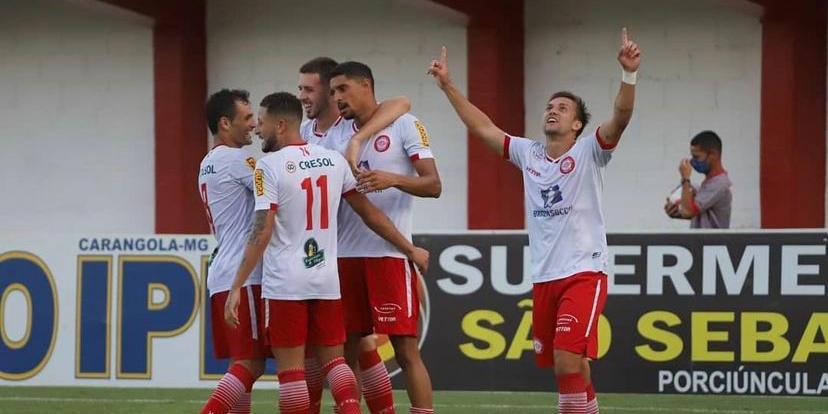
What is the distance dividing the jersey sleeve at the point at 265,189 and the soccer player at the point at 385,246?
2.02ft

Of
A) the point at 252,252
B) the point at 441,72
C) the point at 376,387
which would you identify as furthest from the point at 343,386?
the point at 441,72

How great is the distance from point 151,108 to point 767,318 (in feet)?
28.0

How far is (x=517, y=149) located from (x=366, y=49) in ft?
28.5

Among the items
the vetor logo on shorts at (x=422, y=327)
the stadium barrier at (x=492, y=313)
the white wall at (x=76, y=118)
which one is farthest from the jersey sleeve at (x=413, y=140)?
the white wall at (x=76, y=118)

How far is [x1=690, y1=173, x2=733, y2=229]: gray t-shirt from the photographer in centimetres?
1340

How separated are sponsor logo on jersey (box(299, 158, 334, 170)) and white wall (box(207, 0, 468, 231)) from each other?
8.95 meters

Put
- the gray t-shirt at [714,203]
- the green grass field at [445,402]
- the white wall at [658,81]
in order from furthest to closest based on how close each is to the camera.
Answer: the white wall at [658,81] < the gray t-shirt at [714,203] < the green grass field at [445,402]

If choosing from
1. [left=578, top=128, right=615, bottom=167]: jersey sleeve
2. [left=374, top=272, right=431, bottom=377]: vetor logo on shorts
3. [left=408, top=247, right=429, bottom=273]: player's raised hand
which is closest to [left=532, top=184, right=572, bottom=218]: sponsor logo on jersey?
[left=578, top=128, right=615, bottom=167]: jersey sleeve

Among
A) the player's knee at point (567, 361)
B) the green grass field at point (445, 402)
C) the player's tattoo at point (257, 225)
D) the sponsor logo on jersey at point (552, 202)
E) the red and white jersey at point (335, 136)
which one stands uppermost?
the red and white jersey at point (335, 136)

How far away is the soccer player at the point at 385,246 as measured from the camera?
8195 mm

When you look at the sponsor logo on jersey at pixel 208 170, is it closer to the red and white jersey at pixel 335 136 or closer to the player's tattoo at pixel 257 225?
the red and white jersey at pixel 335 136

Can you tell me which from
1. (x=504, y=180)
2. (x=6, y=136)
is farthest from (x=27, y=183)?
(x=504, y=180)

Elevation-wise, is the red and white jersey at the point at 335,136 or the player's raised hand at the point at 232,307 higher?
the red and white jersey at the point at 335,136

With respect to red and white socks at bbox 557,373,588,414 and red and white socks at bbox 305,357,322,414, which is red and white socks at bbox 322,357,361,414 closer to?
red and white socks at bbox 305,357,322,414
